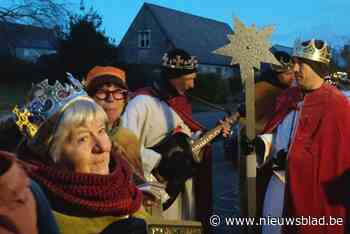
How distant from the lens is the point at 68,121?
2.31 m

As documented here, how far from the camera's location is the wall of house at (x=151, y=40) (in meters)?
53.8

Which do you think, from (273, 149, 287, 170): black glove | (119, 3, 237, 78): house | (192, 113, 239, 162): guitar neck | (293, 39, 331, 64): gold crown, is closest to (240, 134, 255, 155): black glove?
(273, 149, 287, 170): black glove

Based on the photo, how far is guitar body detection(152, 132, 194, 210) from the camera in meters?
4.27

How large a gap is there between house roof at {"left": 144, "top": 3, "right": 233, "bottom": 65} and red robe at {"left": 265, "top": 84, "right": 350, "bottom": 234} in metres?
46.2

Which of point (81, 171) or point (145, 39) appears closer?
point (81, 171)

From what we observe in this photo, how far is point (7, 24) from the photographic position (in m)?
32.1

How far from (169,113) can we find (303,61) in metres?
1.14

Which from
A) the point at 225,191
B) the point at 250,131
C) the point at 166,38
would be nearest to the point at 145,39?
the point at 166,38

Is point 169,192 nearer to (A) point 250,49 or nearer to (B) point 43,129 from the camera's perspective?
(A) point 250,49

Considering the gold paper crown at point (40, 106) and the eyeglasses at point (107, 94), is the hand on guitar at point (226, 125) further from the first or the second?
the gold paper crown at point (40, 106)

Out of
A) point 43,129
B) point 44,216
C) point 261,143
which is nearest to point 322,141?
point 261,143

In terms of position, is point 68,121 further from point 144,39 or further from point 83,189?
point 144,39

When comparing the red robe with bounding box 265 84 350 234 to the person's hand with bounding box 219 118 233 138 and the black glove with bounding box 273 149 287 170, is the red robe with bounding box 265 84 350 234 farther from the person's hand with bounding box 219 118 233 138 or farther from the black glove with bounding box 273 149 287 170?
the person's hand with bounding box 219 118 233 138

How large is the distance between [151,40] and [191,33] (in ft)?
14.9
